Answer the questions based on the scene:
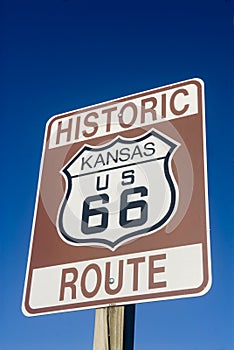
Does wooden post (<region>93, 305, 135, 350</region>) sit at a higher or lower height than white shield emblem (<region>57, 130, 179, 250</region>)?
lower

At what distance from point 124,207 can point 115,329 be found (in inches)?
7.3

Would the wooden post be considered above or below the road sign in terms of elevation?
below

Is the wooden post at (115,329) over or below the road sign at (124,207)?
below

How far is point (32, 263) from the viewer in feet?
2.75

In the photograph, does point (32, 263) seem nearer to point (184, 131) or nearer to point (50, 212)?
point (50, 212)

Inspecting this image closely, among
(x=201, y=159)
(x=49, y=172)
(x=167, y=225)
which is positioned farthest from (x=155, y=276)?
(x=49, y=172)

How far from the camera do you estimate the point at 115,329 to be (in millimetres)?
734

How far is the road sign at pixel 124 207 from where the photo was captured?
2.42ft

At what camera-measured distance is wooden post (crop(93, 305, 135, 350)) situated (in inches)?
28.6

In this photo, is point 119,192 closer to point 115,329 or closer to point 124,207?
point 124,207

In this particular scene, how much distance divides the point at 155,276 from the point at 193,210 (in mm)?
111

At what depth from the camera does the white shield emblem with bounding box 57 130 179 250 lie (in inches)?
31.2

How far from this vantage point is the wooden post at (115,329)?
2.38ft

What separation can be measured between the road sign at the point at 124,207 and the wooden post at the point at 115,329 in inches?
0.6
